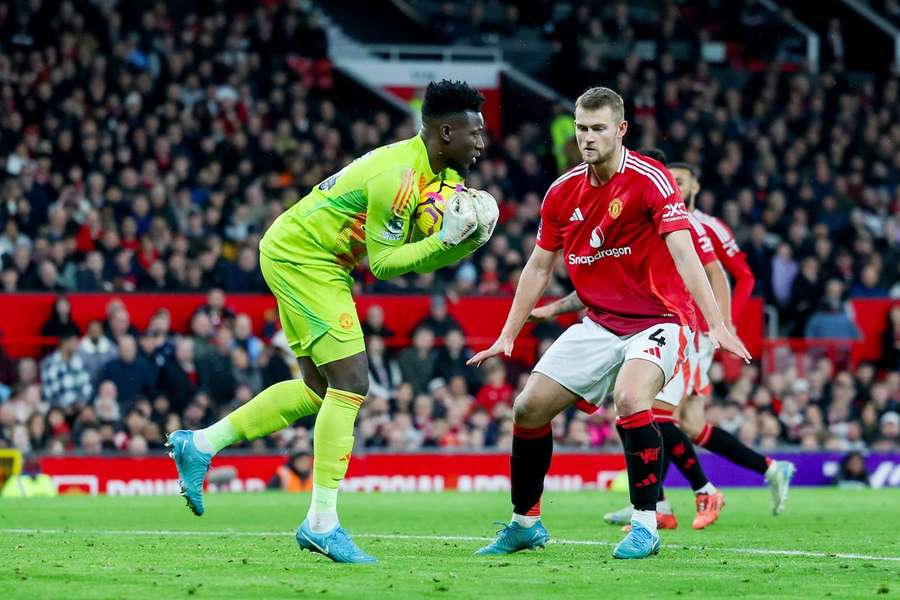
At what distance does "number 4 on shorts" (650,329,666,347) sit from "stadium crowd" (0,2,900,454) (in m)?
9.59

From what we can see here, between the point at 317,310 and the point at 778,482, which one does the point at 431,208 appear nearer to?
the point at 317,310

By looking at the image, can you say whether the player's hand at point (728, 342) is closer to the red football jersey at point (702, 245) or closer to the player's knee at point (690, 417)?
the red football jersey at point (702, 245)

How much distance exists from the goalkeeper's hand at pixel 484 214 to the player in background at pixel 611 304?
A: 30.7 inches

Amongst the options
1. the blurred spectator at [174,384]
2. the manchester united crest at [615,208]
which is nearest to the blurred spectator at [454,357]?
the blurred spectator at [174,384]

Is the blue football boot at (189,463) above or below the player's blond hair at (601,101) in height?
below

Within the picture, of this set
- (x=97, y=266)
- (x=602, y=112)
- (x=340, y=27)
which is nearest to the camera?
(x=602, y=112)

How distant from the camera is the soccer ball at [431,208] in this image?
7805 mm

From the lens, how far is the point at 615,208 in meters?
8.27

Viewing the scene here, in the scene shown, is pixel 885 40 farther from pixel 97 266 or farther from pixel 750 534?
pixel 750 534

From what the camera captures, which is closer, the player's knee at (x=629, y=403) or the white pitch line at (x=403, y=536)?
the player's knee at (x=629, y=403)

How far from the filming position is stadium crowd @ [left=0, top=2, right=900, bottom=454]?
693 inches

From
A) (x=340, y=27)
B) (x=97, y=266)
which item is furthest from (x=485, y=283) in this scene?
(x=340, y=27)

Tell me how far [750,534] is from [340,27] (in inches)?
758

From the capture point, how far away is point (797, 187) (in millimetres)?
25219
